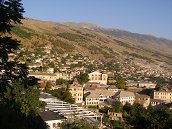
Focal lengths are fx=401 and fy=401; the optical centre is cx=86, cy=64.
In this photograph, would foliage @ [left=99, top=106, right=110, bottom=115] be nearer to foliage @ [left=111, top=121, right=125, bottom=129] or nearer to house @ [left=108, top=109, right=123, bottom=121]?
house @ [left=108, top=109, right=123, bottom=121]

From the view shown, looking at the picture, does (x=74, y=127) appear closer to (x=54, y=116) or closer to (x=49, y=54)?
(x=54, y=116)

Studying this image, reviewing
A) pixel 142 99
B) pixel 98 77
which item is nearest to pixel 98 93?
pixel 142 99

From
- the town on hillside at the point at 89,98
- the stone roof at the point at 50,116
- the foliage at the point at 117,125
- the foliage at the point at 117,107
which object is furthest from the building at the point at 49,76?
the stone roof at the point at 50,116

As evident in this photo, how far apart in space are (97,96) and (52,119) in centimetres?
2885

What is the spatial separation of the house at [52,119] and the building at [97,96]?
24500 mm

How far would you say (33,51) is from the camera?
136 m

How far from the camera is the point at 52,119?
40781 mm

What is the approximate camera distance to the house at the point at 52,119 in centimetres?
3997

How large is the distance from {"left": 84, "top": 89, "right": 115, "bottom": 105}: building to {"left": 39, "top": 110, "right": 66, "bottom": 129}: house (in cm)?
2450

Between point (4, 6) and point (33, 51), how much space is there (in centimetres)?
12398

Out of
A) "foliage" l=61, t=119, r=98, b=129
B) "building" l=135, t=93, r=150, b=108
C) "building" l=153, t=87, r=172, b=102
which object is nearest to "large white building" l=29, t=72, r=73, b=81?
"building" l=135, t=93, r=150, b=108

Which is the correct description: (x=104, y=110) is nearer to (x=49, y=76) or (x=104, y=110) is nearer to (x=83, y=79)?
(x=83, y=79)

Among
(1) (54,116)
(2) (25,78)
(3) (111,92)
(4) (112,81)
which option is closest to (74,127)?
(1) (54,116)

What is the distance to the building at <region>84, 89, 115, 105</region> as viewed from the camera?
224ft
